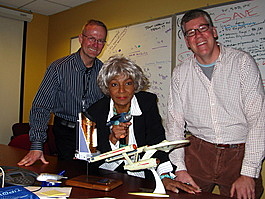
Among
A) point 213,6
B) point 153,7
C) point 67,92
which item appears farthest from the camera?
point 153,7

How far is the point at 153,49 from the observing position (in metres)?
3.75

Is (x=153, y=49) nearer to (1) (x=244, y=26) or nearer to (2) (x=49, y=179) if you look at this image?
(1) (x=244, y=26)

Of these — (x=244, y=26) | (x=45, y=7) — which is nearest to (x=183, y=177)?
(x=244, y=26)

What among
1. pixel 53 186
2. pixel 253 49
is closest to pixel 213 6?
pixel 253 49

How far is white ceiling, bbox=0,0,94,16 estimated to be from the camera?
470cm

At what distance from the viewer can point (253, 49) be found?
9.42 feet

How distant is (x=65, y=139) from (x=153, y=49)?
1.96 m

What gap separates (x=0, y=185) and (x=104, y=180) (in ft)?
1.51

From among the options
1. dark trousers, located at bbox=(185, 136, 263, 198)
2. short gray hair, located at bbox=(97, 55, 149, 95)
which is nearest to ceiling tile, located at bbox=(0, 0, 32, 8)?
short gray hair, located at bbox=(97, 55, 149, 95)

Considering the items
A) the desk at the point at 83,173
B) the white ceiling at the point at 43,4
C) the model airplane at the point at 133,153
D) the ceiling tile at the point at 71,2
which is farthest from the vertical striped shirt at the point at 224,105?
the white ceiling at the point at 43,4

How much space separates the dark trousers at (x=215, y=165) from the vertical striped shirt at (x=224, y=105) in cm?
6

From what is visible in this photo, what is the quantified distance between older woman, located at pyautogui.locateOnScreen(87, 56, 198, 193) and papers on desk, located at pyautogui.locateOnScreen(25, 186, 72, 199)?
0.62m

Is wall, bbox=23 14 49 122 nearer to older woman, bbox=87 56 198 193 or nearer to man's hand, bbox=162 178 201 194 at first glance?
older woman, bbox=87 56 198 193

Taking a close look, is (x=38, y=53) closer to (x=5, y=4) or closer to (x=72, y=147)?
(x=5, y=4)
